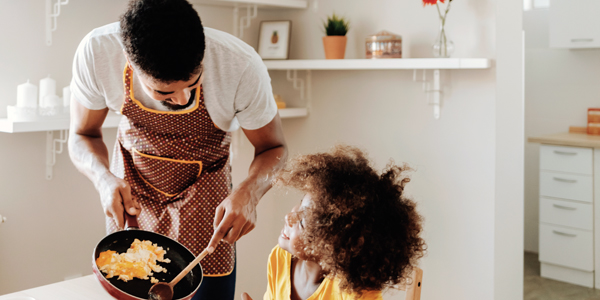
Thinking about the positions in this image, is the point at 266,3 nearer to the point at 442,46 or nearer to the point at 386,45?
the point at 386,45

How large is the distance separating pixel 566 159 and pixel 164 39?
2867mm

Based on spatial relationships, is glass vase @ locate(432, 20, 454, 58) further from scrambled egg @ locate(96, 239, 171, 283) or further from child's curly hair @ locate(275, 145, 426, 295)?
scrambled egg @ locate(96, 239, 171, 283)

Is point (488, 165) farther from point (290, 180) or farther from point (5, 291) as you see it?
point (5, 291)

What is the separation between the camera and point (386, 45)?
7.17ft

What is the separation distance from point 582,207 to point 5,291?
9.54 feet

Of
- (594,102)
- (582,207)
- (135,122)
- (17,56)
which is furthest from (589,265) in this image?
(17,56)

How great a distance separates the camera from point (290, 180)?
1269 millimetres

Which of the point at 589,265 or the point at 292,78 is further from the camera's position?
the point at 589,265

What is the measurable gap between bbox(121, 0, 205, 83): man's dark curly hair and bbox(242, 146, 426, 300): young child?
0.38 meters

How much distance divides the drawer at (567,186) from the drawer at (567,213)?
4cm

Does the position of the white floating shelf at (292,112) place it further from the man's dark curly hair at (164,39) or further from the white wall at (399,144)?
the man's dark curly hair at (164,39)

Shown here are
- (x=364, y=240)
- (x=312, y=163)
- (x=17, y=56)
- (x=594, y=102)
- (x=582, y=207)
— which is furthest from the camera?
(x=594, y=102)

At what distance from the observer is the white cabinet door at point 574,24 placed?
3250mm

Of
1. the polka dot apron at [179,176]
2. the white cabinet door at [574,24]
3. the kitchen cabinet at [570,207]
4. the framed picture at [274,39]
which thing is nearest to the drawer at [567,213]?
the kitchen cabinet at [570,207]
